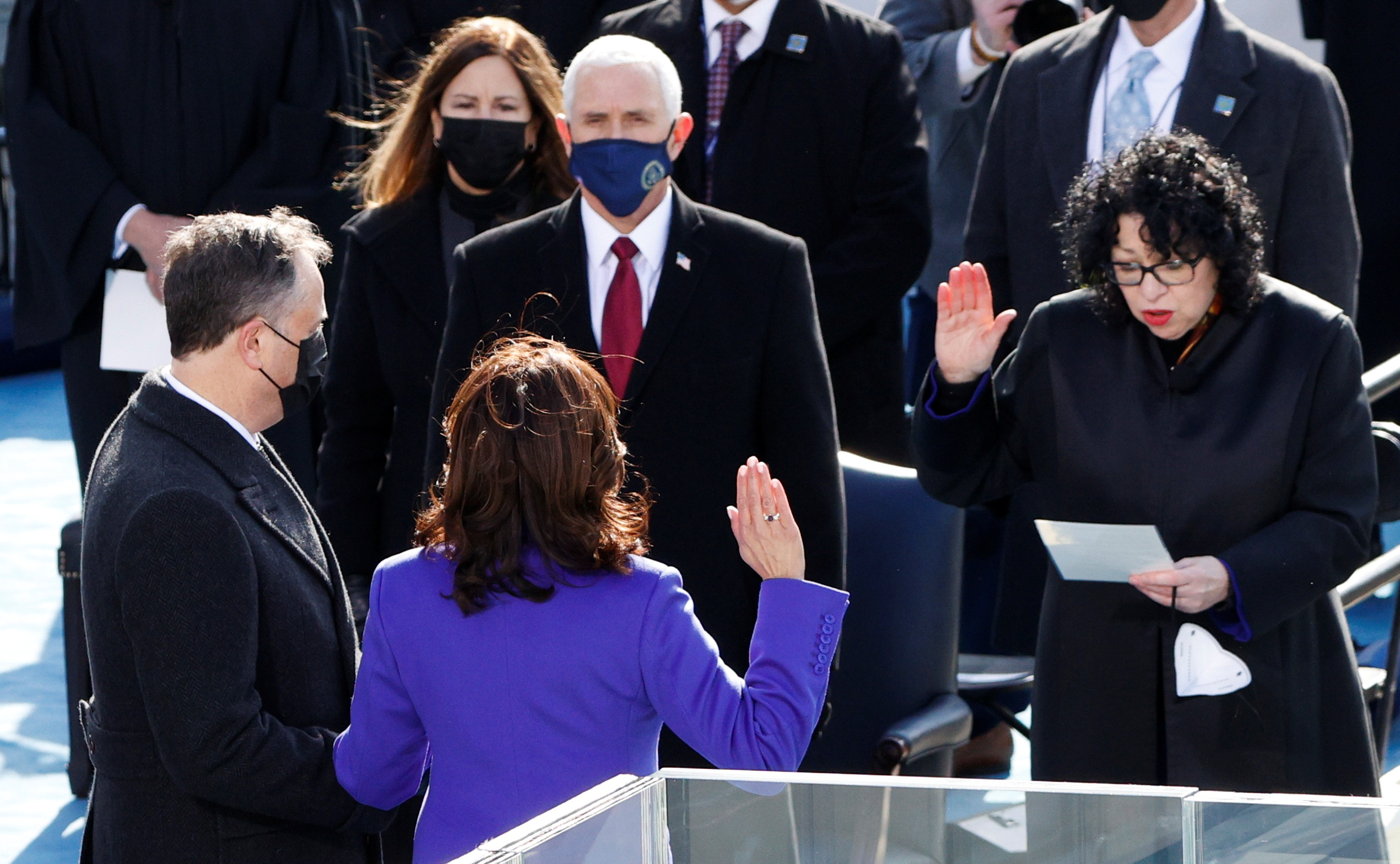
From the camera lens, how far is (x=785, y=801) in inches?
70.6

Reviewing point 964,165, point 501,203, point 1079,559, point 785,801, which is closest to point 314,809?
point 785,801

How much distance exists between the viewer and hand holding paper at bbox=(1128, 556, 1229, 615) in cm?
275

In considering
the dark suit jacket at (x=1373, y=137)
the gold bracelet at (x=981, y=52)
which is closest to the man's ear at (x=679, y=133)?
the gold bracelet at (x=981, y=52)

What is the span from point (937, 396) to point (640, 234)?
2.19 feet

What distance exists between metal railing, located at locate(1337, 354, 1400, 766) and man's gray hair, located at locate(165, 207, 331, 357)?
2092 mm

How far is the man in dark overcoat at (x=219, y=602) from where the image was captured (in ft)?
7.45

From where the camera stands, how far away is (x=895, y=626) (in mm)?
3416

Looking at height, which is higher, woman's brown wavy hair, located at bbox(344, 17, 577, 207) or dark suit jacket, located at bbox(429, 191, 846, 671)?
woman's brown wavy hair, located at bbox(344, 17, 577, 207)

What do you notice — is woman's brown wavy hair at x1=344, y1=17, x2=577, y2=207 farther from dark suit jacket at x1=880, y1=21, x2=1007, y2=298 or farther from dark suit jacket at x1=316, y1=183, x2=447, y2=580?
dark suit jacket at x1=880, y1=21, x2=1007, y2=298

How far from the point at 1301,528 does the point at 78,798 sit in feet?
9.95

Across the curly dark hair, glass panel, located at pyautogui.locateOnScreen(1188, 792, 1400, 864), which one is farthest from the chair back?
glass panel, located at pyautogui.locateOnScreen(1188, 792, 1400, 864)

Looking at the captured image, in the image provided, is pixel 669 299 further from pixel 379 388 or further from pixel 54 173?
pixel 54 173

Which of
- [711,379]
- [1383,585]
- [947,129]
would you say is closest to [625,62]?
[711,379]

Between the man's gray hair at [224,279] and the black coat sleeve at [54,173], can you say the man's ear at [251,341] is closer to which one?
the man's gray hair at [224,279]
